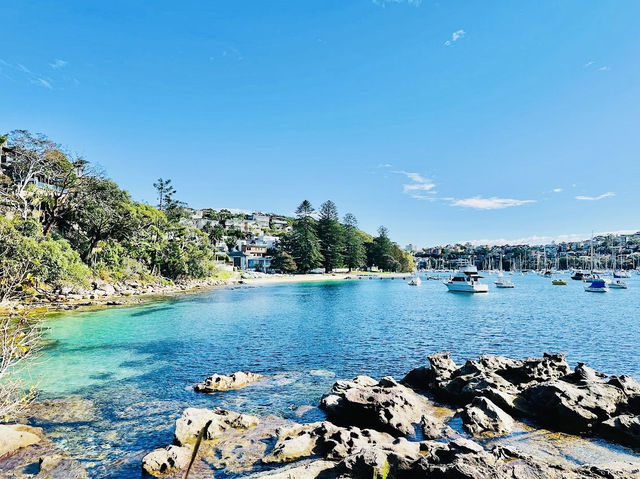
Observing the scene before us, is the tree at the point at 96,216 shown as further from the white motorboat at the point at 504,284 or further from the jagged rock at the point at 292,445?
the white motorboat at the point at 504,284

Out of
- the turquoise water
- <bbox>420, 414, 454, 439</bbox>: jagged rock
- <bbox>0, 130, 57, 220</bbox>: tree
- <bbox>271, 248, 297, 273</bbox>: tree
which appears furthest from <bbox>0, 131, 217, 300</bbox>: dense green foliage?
<bbox>271, 248, 297, 273</bbox>: tree

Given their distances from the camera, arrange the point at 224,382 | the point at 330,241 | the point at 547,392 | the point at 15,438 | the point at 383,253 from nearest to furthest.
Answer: the point at 15,438 → the point at 547,392 → the point at 224,382 → the point at 330,241 → the point at 383,253

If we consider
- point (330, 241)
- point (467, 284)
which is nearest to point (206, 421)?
point (467, 284)

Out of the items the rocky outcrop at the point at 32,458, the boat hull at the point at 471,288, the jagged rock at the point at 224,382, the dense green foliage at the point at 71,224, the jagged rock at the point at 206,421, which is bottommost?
the rocky outcrop at the point at 32,458

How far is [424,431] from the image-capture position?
1052 cm

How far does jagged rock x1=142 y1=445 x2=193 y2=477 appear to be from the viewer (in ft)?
28.5

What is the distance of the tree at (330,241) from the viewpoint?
348ft

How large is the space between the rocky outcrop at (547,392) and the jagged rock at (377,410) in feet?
5.60

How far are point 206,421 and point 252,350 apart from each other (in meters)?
10.8

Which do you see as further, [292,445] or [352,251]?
[352,251]

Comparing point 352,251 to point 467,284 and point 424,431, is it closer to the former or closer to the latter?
point 467,284

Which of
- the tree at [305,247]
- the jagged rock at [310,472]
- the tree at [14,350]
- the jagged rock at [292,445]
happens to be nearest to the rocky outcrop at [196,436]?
the jagged rock at [292,445]

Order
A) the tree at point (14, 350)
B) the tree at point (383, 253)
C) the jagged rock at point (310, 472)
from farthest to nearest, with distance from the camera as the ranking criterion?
the tree at point (383, 253) < the jagged rock at point (310, 472) < the tree at point (14, 350)

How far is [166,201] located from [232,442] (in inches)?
3635
